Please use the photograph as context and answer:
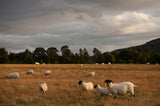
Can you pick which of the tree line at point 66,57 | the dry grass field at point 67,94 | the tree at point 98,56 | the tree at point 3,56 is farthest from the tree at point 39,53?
the dry grass field at point 67,94

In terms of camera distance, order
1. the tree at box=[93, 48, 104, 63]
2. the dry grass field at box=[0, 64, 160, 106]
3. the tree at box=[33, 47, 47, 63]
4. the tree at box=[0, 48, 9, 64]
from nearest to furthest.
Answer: the dry grass field at box=[0, 64, 160, 106] → the tree at box=[0, 48, 9, 64] → the tree at box=[33, 47, 47, 63] → the tree at box=[93, 48, 104, 63]

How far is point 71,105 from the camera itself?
8586 mm

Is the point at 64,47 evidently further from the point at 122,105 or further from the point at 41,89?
the point at 122,105

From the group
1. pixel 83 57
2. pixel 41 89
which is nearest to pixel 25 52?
pixel 83 57

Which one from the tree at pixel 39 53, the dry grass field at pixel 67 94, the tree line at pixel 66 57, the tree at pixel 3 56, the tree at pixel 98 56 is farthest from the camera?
the tree at pixel 98 56

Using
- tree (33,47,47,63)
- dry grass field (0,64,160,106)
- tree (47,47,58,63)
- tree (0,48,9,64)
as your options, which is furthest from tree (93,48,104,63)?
dry grass field (0,64,160,106)

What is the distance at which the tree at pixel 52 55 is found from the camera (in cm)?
8357

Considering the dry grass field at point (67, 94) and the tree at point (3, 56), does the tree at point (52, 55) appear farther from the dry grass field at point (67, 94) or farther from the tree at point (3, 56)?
the dry grass field at point (67, 94)

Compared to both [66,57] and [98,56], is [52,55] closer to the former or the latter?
[66,57]

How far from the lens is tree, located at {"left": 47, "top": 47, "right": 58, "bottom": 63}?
274 feet

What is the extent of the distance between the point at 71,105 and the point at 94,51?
289 ft

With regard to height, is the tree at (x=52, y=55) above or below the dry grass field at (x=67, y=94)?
above

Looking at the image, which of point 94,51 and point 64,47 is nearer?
point 64,47

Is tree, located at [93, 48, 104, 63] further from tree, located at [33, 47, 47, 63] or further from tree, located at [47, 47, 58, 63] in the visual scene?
tree, located at [33, 47, 47, 63]
